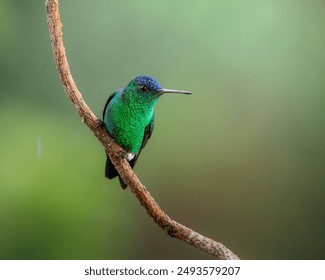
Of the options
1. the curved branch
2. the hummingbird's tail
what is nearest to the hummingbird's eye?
the curved branch

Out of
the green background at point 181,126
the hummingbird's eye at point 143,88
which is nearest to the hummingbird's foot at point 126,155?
the hummingbird's eye at point 143,88

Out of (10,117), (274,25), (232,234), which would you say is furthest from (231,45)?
(10,117)

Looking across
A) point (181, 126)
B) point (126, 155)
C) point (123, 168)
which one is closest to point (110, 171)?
point (126, 155)

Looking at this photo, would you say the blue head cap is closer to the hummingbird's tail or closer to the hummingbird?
the hummingbird

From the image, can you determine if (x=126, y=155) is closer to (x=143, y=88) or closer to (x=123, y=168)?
(x=123, y=168)

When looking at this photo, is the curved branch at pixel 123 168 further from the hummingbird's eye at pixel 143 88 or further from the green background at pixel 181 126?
the green background at pixel 181 126

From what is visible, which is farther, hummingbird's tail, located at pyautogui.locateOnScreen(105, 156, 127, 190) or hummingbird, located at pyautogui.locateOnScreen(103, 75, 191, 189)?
hummingbird's tail, located at pyautogui.locateOnScreen(105, 156, 127, 190)
